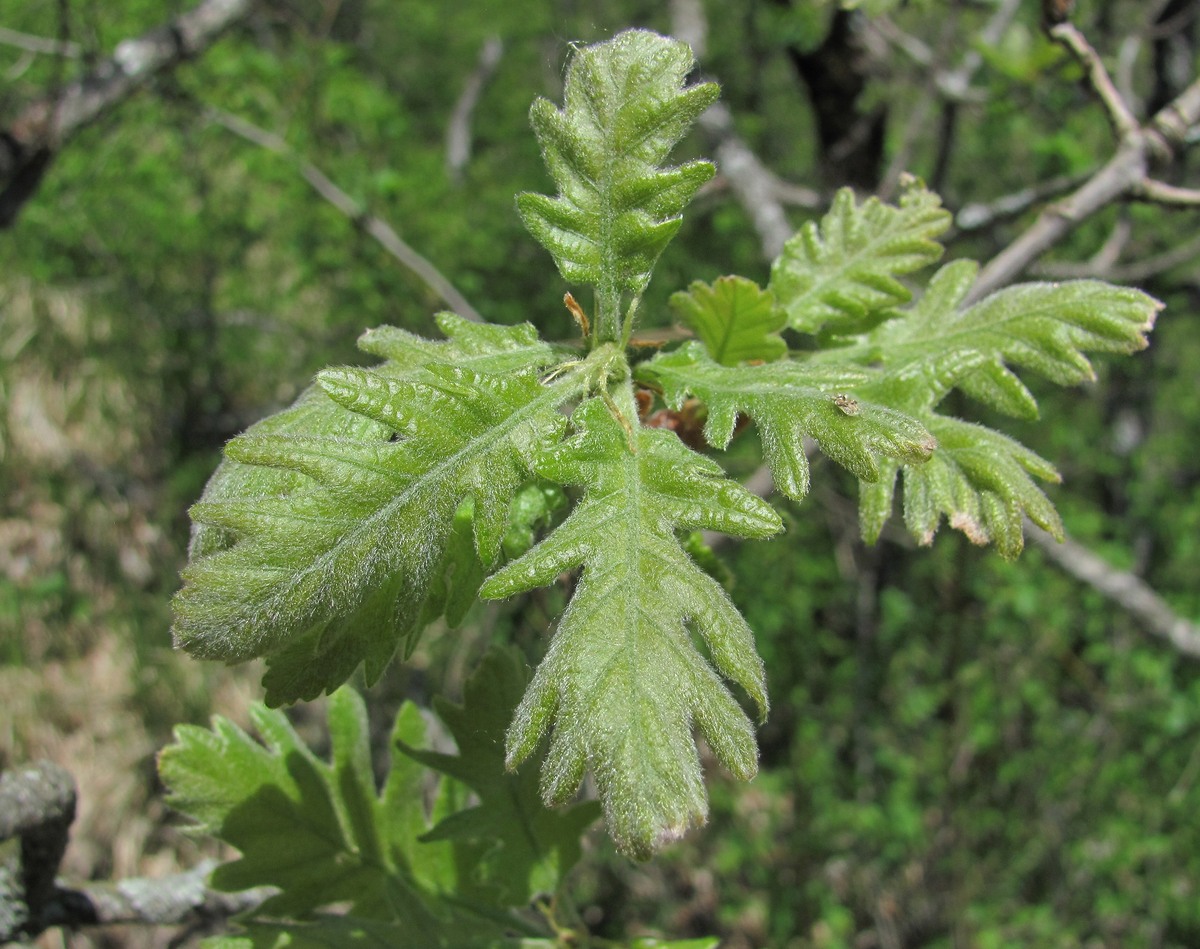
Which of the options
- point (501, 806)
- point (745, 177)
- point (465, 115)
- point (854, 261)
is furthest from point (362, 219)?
point (465, 115)

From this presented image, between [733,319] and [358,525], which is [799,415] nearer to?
[733,319]

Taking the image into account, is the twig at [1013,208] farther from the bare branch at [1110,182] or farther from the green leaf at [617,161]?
the green leaf at [617,161]

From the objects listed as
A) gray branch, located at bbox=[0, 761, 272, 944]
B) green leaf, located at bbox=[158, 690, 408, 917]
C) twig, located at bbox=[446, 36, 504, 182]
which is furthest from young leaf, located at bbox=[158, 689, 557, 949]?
twig, located at bbox=[446, 36, 504, 182]

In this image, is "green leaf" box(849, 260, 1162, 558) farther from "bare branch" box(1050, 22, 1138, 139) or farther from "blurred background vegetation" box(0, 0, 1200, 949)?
"blurred background vegetation" box(0, 0, 1200, 949)

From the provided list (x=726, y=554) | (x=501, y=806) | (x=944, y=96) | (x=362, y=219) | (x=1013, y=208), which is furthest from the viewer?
(x=726, y=554)

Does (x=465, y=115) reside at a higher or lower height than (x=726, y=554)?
higher

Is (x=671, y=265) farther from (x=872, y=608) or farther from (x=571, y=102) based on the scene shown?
(x=571, y=102)
